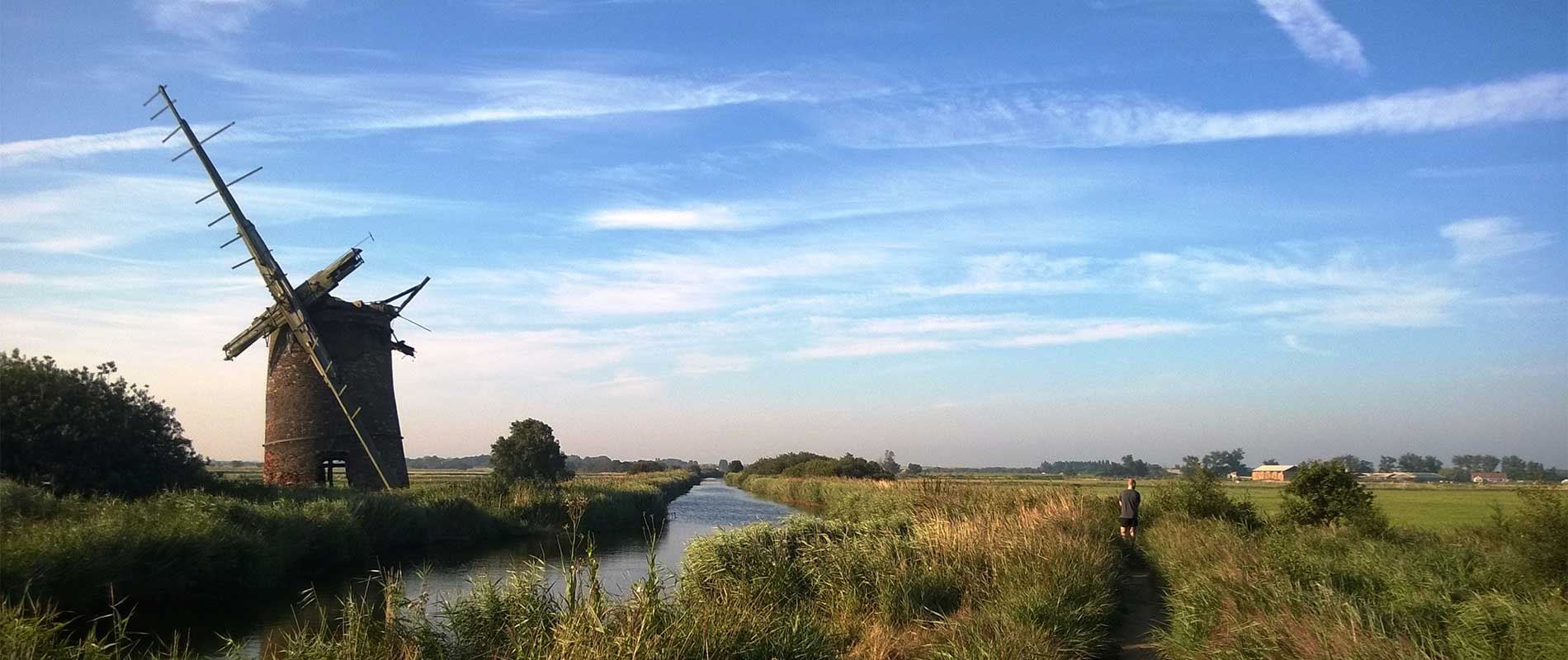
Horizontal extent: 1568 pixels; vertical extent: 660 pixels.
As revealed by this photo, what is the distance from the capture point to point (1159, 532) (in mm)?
18391

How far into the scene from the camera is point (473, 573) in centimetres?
1889

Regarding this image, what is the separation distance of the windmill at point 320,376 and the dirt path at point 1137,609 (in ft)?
69.4

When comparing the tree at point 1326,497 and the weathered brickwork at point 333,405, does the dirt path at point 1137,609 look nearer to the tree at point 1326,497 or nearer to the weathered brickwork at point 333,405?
the tree at point 1326,497

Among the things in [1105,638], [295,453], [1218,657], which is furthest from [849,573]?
[295,453]

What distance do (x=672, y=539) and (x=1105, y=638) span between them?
1921cm

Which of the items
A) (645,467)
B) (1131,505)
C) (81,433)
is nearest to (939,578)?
(1131,505)

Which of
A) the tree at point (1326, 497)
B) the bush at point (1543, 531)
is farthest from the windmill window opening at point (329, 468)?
the bush at point (1543, 531)

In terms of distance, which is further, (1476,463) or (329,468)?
(1476,463)

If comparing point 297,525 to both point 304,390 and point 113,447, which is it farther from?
point 304,390

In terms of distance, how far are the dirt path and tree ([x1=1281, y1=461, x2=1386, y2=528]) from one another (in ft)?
13.1

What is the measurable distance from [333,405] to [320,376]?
2.97 feet

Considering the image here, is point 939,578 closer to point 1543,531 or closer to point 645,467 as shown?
point 1543,531

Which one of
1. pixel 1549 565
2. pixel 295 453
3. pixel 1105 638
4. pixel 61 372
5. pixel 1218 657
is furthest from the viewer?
pixel 295 453

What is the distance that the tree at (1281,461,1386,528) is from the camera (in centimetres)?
1920
